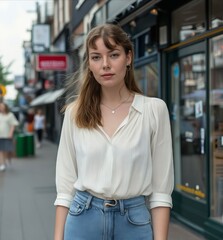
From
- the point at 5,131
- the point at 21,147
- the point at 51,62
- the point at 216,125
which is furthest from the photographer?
the point at 21,147

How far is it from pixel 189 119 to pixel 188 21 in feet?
4.46

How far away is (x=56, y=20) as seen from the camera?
27.6 meters

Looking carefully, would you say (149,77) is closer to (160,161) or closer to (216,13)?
(216,13)

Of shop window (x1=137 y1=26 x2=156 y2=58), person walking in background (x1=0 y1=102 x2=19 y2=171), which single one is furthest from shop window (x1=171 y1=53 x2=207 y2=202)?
person walking in background (x1=0 y1=102 x2=19 y2=171)

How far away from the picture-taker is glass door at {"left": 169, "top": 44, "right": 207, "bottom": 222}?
A: 673 cm

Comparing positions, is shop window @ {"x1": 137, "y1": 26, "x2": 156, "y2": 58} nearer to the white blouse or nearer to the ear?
the ear

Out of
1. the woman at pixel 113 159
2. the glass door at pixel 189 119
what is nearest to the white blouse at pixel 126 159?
the woman at pixel 113 159

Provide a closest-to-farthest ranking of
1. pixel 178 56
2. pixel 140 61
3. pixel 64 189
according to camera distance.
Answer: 1. pixel 64 189
2. pixel 178 56
3. pixel 140 61

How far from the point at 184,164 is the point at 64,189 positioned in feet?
18.0

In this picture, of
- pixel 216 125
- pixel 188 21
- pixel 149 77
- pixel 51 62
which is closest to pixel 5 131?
pixel 51 62

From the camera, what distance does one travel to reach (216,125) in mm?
6305

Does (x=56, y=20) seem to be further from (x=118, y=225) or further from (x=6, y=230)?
(x=118, y=225)

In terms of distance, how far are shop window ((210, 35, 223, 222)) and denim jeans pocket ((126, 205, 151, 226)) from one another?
4.22 m

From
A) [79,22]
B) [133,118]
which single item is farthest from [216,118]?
[79,22]
